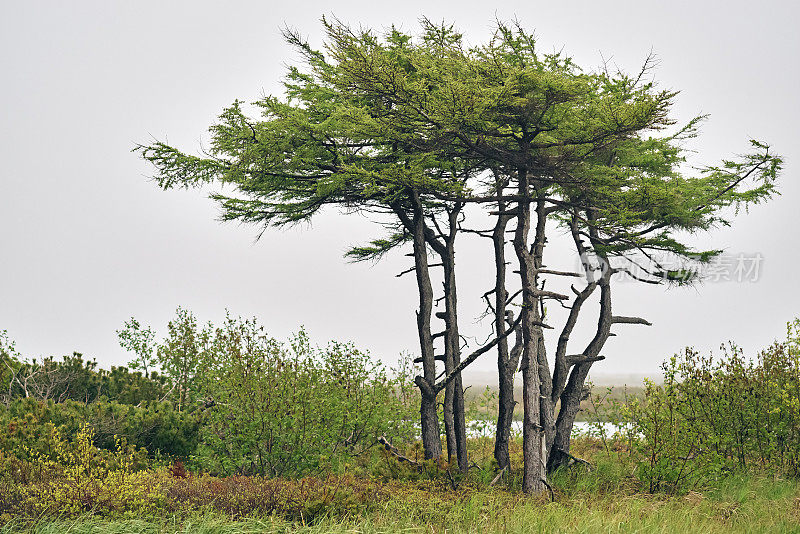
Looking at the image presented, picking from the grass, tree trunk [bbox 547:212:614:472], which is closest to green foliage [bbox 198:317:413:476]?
the grass

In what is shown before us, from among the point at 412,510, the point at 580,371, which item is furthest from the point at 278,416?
the point at 580,371

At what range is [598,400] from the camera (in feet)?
43.7

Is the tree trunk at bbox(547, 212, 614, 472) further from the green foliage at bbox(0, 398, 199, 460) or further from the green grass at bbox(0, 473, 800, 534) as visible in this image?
the green foliage at bbox(0, 398, 199, 460)

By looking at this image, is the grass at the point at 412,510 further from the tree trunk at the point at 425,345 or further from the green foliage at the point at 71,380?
the green foliage at the point at 71,380

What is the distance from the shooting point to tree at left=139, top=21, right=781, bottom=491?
377 inches

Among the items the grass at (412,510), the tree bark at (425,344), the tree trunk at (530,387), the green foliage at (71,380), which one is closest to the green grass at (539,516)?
the grass at (412,510)

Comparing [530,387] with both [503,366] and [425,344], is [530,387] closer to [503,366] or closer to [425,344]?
[503,366]

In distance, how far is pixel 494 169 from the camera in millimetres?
11578

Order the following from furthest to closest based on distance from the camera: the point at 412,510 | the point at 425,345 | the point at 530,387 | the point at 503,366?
the point at 425,345 → the point at 503,366 → the point at 530,387 → the point at 412,510

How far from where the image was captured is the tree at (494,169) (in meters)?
9.57

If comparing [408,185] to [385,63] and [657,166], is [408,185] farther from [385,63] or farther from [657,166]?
[657,166]

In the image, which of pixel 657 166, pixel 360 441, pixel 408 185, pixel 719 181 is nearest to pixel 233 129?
pixel 408 185

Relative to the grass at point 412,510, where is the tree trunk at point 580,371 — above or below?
above

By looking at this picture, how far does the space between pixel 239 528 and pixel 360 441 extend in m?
4.19
